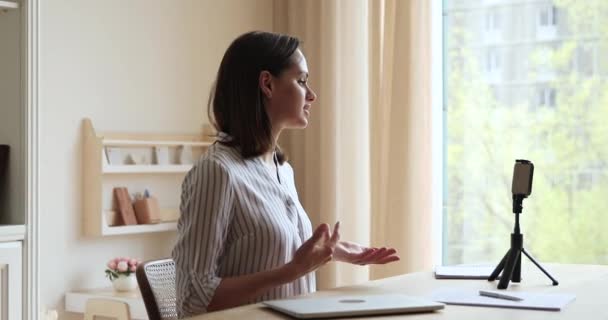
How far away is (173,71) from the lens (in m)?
3.98

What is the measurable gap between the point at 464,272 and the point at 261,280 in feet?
1.97

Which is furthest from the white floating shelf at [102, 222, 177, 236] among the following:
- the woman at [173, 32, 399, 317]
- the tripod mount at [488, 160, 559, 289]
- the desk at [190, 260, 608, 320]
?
the tripod mount at [488, 160, 559, 289]

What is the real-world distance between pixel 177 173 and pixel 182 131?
0.65ft

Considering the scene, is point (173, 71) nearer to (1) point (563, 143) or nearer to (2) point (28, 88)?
(2) point (28, 88)

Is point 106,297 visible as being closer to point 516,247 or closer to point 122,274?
point 122,274

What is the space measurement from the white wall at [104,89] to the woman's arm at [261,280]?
179cm

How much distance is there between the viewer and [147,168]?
146 inches

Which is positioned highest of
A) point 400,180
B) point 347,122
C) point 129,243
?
point 347,122

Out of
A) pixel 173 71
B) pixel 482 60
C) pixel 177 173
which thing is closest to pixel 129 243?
pixel 177 173

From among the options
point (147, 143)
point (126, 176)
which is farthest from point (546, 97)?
point (126, 176)

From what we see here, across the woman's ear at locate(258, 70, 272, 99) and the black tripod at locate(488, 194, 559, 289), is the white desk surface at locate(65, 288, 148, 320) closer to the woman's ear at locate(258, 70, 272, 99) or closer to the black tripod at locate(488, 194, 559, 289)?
the woman's ear at locate(258, 70, 272, 99)

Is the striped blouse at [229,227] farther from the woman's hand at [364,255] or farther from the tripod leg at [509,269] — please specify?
the tripod leg at [509,269]

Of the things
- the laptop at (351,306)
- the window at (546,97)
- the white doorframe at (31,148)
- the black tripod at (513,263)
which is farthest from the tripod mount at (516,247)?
the window at (546,97)

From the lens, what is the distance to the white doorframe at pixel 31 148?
9.27 feet
